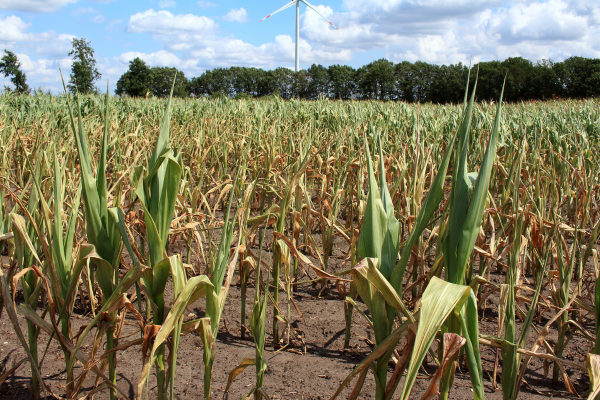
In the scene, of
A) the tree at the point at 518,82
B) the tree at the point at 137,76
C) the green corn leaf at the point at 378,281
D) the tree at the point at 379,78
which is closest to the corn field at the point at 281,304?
the green corn leaf at the point at 378,281

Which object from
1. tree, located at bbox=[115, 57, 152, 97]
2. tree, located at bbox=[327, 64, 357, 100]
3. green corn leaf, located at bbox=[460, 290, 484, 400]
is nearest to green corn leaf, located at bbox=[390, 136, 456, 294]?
green corn leaf, located at bbox=[460, 290, 484, 400]

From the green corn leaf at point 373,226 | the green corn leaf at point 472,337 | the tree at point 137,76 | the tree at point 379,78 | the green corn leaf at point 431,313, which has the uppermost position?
the tree at point 379,78

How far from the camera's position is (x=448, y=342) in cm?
82

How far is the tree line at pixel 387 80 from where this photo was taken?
3612 centimetres

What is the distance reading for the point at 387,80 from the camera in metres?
54.5

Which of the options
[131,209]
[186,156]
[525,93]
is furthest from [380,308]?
[525,93]

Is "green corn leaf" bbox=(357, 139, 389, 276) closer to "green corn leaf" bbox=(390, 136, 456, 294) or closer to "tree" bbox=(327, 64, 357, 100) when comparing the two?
"green corn leaf" bbox=(390, 136, 456, 294)

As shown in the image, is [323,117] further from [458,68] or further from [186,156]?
[458,68]

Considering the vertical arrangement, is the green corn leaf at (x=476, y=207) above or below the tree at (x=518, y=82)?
below

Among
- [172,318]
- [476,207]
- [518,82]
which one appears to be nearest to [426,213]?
[476,207]

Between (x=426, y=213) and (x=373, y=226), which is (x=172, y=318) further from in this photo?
(x=426, y=213)

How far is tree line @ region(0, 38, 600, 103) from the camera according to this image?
119 feet

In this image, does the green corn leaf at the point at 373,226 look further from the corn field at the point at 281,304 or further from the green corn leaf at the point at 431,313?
the green corn leaf at the point at 431,313

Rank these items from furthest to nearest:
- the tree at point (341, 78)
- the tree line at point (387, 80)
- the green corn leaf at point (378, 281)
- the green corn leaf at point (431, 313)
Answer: the tree at point (341, 78) < the tree line at point (387, 80) < the green corn leaf at point (378, 281) < the green corn leaf at point (431, 313)
